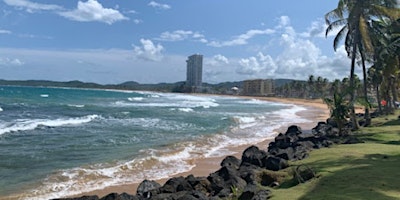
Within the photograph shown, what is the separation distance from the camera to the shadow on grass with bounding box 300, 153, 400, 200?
26.2ft

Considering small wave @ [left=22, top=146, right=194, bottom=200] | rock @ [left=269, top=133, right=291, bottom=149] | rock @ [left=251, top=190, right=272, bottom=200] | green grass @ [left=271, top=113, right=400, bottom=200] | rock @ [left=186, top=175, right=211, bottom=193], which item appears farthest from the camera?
rock @ [left=269, top=133, right=291, bottom=149]

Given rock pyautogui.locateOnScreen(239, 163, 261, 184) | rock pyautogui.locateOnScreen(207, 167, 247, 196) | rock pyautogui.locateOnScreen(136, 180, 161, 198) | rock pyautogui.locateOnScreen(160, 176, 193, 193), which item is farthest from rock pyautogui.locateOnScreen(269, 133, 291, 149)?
rock pyautogui.locateOnScreen(136, 180, 161, 198)

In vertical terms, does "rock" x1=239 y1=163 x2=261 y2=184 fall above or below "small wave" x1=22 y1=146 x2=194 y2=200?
above

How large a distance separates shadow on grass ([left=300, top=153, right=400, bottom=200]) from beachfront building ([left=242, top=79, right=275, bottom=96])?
15034cm

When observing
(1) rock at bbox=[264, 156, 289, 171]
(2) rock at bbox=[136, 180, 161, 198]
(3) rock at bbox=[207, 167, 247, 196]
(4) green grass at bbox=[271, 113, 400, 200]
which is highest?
(4) green grass at bbox=[271, 113, 400, 200]

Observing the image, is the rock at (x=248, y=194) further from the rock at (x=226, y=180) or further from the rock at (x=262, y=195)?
the rock at (x=226, y=180)

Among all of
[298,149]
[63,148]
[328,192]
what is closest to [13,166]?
[63,148]

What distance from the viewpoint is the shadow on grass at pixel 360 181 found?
800cm

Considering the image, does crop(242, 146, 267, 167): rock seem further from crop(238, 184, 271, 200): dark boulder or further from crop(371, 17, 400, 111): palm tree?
crop(371, 17, 400, 111): palm tree

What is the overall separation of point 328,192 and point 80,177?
27.9 feet

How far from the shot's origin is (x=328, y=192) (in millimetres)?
8344

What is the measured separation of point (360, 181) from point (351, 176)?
49 centimetres

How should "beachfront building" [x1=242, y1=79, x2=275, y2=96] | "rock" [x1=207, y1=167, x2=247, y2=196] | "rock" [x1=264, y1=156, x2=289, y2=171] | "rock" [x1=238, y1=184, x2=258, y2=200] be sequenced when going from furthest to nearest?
"beachfront building" [x1=242, y1=79, x2=275, y2=96]
"rock" [x1=264, y1=156, x2=289, y2=171]
"rock" [x1=207, y1=167, x2=247, y2=196]
"rock" [x1=238, y1=184, x2=258, y2=200]

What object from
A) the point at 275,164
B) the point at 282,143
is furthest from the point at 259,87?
the point at 275,164
